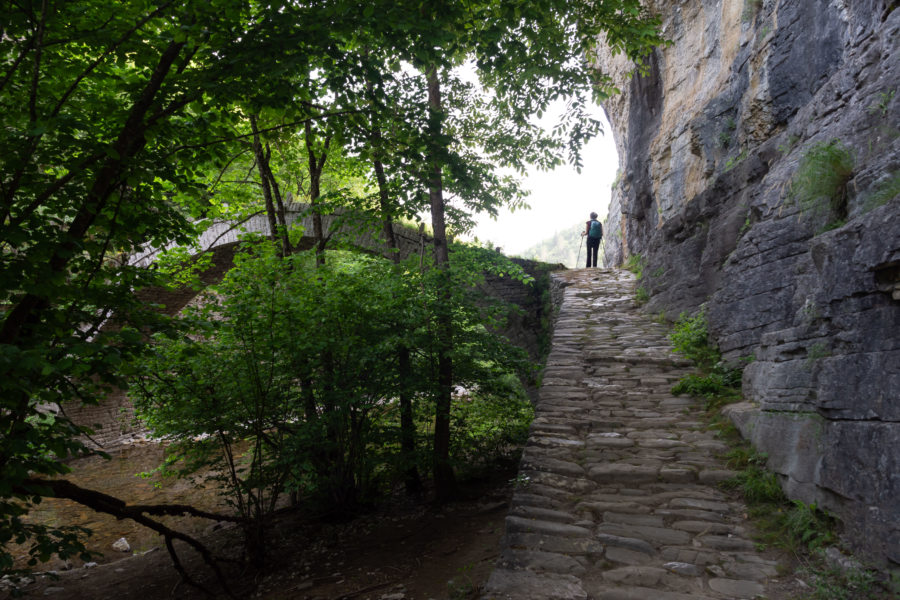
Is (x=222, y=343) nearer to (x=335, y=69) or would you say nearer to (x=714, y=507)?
(x=335, y=69)

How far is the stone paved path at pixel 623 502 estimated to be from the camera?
277 cm

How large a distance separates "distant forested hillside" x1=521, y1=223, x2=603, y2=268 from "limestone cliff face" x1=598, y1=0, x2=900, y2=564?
2928 inches

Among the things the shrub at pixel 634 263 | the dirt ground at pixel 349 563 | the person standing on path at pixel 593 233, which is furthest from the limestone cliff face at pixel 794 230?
the person standing on path at pixel 593 233

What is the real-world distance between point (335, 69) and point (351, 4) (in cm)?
42

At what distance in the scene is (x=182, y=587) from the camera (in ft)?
15.1

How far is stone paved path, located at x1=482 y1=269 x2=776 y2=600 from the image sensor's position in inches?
109

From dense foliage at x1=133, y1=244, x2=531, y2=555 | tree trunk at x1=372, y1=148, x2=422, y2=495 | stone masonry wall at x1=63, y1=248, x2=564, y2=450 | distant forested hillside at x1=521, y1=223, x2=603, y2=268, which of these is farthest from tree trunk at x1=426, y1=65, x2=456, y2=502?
distant forested hillside at x1=521, y1=223, x2=603, y2=268

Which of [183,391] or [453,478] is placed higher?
[183,391]

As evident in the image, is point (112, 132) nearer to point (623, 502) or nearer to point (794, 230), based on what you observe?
point (623, 502)

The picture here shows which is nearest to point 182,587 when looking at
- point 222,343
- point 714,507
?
point 222,343

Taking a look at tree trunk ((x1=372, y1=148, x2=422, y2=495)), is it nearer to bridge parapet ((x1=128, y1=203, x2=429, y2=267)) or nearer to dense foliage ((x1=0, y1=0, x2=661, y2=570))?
bridge parapet ((x1=128, y1=203, x2=429, y2=267))

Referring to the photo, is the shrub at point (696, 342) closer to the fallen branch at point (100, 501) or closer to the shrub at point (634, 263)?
the shrub at point (634, 263)

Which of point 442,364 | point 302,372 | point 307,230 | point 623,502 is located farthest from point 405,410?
point 307,230

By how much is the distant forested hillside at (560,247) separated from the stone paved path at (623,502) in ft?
254
